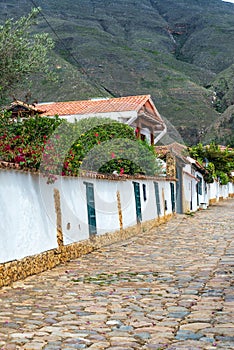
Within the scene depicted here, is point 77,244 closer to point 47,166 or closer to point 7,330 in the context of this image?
point 47,166

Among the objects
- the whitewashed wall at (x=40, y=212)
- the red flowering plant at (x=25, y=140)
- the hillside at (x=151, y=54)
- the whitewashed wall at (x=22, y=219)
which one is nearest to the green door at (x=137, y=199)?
the whitewashed wall at (x=40, y=212)

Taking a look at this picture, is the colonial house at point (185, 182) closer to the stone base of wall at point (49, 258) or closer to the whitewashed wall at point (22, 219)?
the stone base of wall at point (49, 258)

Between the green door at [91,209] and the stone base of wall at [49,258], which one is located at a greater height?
the green door at [91,209]

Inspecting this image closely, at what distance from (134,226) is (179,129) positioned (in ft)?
216

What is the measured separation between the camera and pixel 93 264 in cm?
1103

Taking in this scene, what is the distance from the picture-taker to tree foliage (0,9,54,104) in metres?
15.5

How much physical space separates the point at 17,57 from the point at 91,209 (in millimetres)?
5628

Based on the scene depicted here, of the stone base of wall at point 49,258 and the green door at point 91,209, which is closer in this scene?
the stone base of wall at point 49,258

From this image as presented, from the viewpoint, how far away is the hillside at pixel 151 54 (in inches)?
3334

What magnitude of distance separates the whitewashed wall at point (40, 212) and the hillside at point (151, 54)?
148ft

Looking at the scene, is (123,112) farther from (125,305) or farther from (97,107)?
(125,305)

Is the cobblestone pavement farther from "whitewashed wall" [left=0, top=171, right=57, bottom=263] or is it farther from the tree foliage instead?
the tree foliage

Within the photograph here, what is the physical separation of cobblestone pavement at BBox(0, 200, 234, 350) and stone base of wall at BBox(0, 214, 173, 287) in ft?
0.58

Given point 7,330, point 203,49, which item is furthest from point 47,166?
point 203,49
